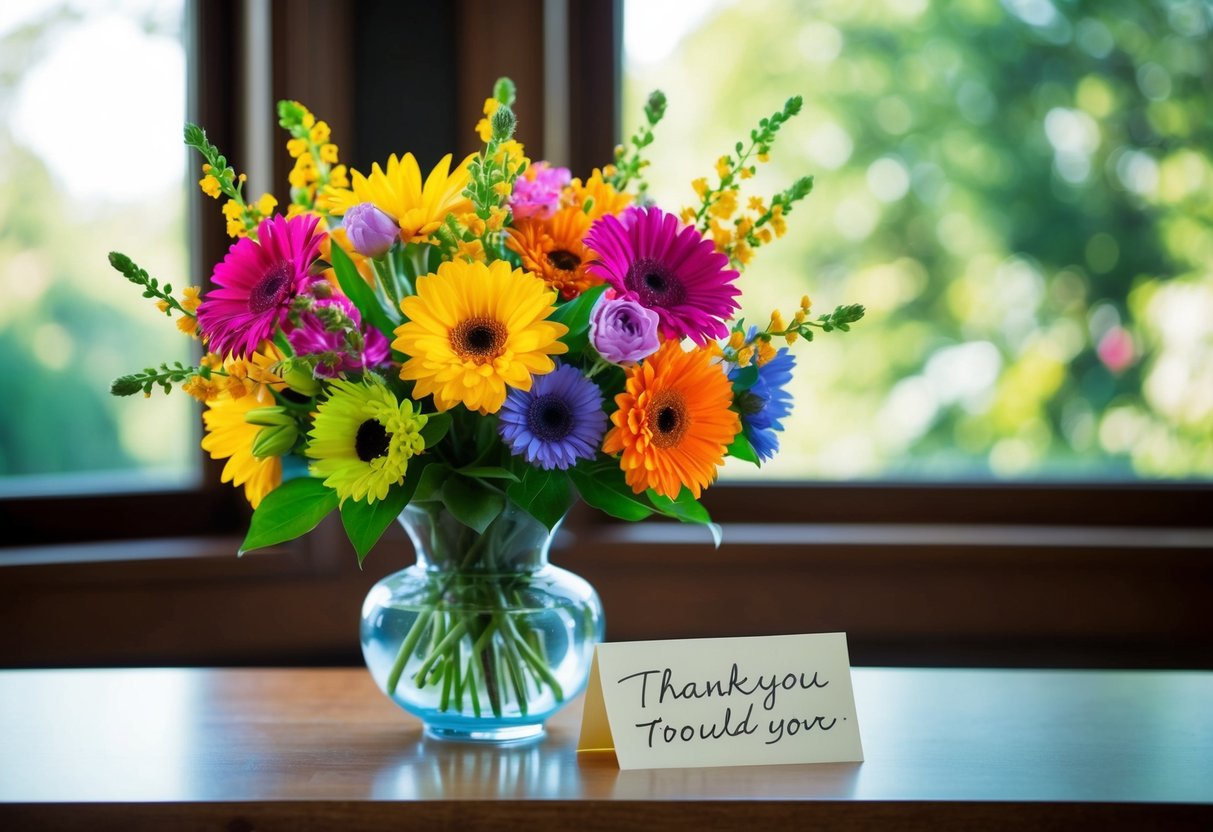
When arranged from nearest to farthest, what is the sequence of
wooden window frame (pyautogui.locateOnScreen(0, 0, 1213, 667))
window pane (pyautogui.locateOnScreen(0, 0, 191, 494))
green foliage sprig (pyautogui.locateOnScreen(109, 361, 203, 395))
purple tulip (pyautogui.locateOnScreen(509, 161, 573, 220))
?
green foliage sprig (pyautogui.locateOnScreen(109, 361, 203, 395)), purple tulip (pyautogui.locateOnScreen(509, 161, 573, 220)), wooden window frame (pyautogui.locateOnScreen(0, 0, 1213, 667)), window pane (pyautogui.locateOnScreen(0, 0, 191, 494))

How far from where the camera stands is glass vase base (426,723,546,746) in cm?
94

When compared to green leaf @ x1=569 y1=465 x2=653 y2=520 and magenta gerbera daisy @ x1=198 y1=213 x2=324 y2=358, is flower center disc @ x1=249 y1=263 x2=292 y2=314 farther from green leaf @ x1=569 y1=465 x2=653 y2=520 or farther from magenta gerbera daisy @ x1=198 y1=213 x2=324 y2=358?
green leaf @ x1=569 y1=465 x2=653 y2=520

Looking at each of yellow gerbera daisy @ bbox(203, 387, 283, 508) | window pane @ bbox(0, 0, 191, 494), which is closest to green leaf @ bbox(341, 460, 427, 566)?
yellow gerbera daisy @ bbox(203, 387, 283, 508)

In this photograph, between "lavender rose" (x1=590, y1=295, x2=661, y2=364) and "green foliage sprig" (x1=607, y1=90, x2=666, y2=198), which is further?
"green foliage sprig" (x1=607, y1=90, x2=666, y2=198)

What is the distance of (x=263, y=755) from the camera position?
35.5 inches

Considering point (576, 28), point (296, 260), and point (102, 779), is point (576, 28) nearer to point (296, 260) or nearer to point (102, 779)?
point (296, 260)

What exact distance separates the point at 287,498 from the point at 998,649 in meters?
1.02

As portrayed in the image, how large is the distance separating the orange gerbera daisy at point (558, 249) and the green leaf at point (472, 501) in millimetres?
153

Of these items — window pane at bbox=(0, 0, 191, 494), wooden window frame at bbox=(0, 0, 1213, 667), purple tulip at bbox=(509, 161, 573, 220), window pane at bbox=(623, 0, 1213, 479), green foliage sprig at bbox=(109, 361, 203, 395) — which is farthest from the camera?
window pane at bbox=(623, 0, 1213, 479)

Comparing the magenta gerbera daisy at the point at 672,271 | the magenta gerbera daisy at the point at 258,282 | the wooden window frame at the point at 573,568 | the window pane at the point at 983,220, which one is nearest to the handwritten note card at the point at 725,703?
the magenta gerbera daisy at the point at 672,271

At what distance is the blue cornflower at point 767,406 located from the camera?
0.90 meters

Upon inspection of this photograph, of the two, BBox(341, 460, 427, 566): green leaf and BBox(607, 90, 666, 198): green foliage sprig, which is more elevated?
BBox(607, 90, 666, 198): green foliage sprig

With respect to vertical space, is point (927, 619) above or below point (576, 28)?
below

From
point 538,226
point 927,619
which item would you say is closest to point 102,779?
point 538,226
